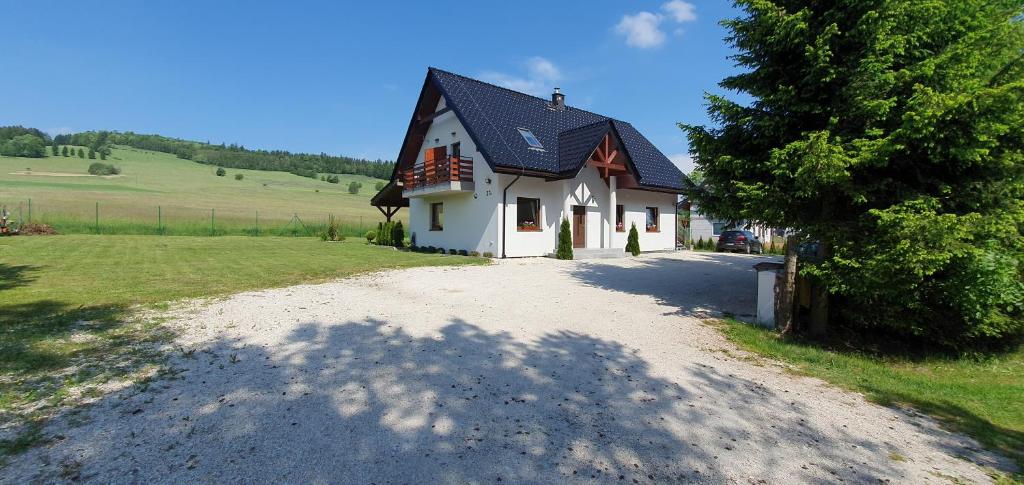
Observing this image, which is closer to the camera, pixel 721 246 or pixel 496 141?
pixel 496 141

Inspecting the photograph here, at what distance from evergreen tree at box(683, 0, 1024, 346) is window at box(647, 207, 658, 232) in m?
15.6

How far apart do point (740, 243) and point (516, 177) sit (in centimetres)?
1530

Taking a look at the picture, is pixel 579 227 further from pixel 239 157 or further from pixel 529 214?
pixel 239 157

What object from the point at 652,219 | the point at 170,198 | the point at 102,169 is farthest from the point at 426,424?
the point at 102,169

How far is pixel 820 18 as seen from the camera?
6594 millimetres

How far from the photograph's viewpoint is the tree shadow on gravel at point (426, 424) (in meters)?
2.67

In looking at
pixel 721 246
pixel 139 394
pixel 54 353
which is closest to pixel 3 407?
pixel 139 394

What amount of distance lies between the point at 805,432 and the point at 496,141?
15344 mm

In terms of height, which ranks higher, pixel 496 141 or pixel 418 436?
pixel 496 141

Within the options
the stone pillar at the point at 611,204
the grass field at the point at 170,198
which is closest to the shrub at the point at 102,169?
the grass field at the point at 170,198

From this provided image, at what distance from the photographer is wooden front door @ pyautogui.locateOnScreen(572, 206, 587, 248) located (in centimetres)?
1897

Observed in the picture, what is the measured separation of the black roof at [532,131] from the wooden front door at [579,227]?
6.86 feet

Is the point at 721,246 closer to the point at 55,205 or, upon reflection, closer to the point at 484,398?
the point at 484,398

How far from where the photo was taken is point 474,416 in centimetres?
342
